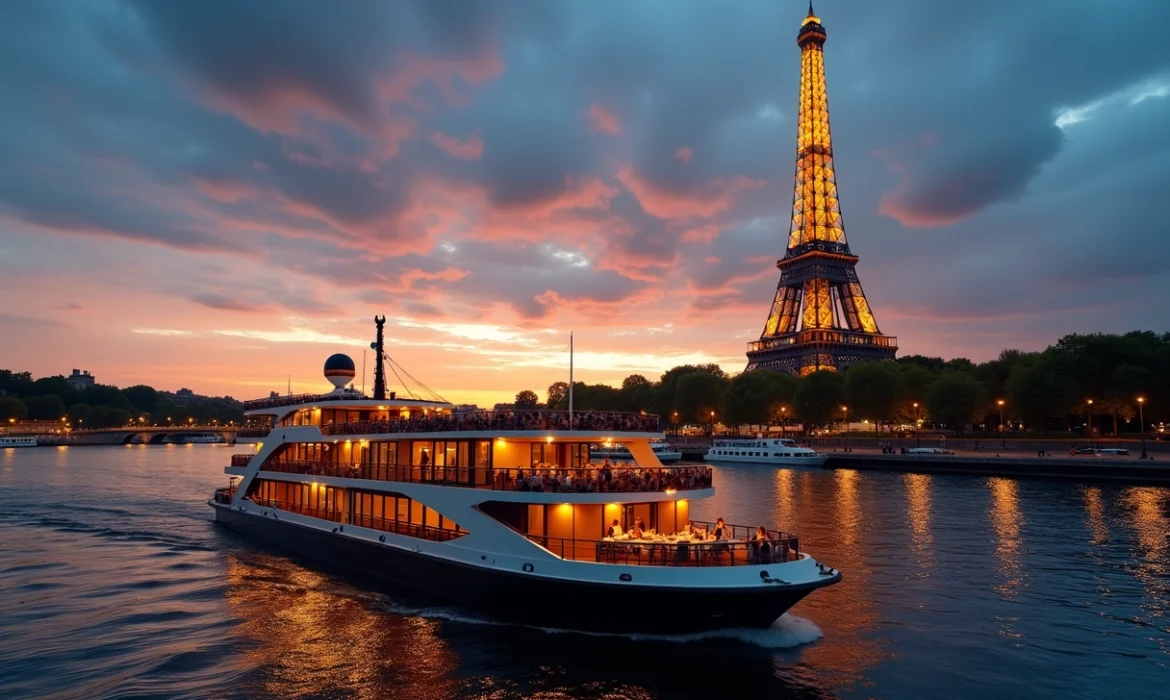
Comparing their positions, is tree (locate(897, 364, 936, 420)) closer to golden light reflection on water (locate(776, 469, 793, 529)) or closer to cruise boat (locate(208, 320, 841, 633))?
golden light reflection on water (locate(776, 469, 793, 529))

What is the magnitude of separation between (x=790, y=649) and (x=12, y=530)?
152ft

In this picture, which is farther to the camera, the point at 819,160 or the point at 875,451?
the point at 819,160

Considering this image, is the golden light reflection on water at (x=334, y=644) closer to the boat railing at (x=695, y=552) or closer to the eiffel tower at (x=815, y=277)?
→ the boat railing at (x=695, y=552)

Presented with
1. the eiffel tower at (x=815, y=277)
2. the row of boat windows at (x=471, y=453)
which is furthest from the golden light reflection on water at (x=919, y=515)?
the eiffel tower at (x=815, y=277)

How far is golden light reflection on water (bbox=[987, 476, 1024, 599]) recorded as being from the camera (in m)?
30.1

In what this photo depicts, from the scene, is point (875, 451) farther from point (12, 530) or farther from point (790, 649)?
point (12, 530)

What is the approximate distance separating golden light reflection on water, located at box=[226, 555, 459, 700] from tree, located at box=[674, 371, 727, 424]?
123 m

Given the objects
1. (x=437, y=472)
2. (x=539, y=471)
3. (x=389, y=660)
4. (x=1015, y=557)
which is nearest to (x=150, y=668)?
(x=389, y=660)

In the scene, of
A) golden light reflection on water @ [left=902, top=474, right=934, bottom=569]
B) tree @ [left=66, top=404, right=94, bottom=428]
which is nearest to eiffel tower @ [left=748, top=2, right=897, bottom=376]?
golden light reflection on water @ [left=902, top=474, right=934, bottom=569]

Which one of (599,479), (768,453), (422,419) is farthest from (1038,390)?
(422,419)

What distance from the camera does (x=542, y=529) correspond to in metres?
23.7

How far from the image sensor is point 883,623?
24703 millimetres

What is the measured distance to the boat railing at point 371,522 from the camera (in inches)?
1041

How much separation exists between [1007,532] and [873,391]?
74.7 meters
